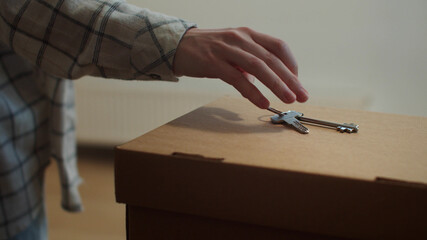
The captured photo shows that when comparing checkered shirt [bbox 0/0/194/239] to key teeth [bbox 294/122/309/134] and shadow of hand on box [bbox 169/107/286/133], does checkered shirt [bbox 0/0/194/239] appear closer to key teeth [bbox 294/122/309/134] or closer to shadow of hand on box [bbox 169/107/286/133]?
shadow of hand on box [bbox 169/107/286/133]

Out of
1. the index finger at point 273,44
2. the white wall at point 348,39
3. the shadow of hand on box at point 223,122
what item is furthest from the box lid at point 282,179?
the white wall at point 348,39

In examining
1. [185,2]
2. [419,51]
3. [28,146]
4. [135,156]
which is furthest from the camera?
[185,2]

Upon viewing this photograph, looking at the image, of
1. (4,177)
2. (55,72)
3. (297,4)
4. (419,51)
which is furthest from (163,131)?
(419,51)

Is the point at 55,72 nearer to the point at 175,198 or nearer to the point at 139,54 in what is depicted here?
the point at 139,54

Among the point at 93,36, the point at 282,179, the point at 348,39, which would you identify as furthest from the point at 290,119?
the point at 348,39

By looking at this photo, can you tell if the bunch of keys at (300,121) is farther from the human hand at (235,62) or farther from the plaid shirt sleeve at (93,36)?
the plaid shirt sleeve at (93,36)
